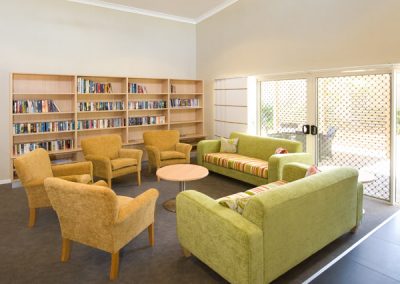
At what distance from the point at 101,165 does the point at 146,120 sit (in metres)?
2.00

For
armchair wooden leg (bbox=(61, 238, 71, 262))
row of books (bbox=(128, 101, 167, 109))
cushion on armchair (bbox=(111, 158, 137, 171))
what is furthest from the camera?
row of books (bbox=(128, 101, 167, 109))

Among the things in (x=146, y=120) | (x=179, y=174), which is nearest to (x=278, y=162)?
(x=179, y=174)

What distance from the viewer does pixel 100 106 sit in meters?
6.05

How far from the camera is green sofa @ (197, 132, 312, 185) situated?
4.33 metres

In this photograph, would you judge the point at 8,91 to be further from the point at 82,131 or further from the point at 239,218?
the point at 239,218

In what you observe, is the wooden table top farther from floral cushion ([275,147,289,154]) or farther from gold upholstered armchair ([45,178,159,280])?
floral cushion ([275,147,289,154])

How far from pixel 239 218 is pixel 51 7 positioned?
5.64m

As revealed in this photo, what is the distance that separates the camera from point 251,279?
2047 millimetres

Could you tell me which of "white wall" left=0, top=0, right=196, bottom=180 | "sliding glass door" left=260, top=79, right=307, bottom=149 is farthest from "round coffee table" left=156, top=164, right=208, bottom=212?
"white wall" left=0, top=0, right=196, bottom=180

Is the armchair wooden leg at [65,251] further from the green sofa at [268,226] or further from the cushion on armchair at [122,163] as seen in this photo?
the cushion on armchair at [122,163]

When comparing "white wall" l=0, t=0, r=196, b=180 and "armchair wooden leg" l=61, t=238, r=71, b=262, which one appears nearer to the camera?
"armchair wooden leg" l=61, t=238, r=71, b=262

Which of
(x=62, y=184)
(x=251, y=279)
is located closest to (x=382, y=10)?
(x=251, y=279)

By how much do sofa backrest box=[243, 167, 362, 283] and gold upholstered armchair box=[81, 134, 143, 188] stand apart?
3.32 metres

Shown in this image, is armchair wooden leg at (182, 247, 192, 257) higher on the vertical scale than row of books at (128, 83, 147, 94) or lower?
lower
